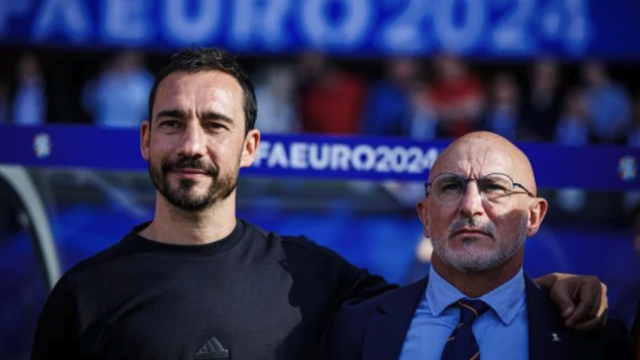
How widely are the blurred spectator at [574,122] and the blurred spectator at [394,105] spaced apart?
1.30 metres

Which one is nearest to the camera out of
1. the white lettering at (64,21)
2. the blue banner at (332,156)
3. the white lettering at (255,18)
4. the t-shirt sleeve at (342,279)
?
the t-shirt sleeve at (342,279)

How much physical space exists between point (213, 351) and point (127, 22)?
5913 millimetres

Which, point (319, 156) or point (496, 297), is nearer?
point (496, 297)

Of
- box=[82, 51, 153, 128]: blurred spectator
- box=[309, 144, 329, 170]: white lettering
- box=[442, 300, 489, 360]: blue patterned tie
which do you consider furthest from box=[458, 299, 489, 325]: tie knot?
box=[82, 51, 153, 128]: blurred spectator

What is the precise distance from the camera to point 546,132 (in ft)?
25.8

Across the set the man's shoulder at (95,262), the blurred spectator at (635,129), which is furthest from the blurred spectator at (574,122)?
the man's shoulder at (95,262)

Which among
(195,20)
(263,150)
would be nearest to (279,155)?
(263,150)

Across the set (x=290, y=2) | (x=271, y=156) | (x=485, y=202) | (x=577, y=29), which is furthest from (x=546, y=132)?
(x=485, y=202)

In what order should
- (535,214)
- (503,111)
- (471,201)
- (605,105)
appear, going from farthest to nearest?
(605,105) < (503,111) < (535,214) < (471,201)

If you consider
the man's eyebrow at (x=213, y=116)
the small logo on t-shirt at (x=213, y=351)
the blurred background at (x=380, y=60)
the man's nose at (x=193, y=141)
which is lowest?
the small logo on t-shirt at (x=213, y=351)

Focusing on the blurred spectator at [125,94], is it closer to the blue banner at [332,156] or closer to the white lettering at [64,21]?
the white lettering at [64,21]

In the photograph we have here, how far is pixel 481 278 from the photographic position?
3062 millimetres

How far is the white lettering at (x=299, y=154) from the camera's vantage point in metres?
3.94

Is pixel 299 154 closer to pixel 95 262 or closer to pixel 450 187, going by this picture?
pixel 450 187
